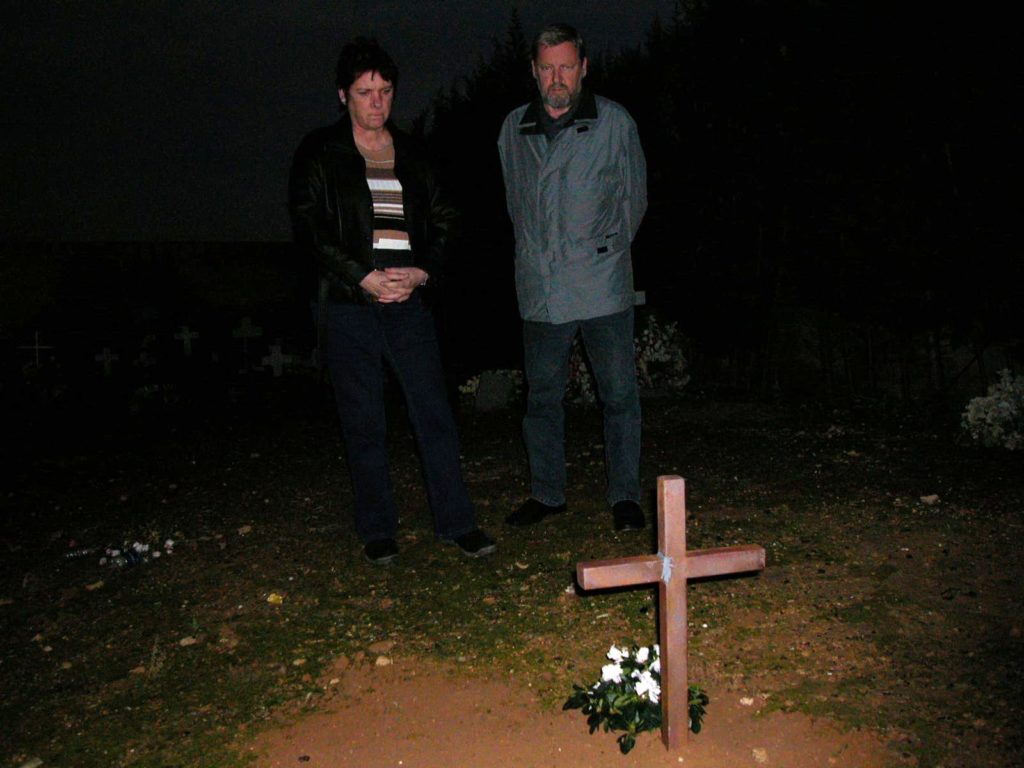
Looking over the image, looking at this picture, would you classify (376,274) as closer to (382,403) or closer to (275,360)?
(382,403)

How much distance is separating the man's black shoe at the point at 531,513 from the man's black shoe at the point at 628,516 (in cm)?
36

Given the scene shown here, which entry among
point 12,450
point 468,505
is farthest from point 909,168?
point 12,450

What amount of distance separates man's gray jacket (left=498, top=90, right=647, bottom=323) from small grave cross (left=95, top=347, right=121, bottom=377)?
7646mm

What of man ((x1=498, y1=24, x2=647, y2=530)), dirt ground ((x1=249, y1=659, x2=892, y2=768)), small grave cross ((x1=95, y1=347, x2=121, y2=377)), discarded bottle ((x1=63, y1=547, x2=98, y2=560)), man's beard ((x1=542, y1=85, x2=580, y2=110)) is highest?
man's beard ((x1=542, y1=85, x2=580, y2=110))

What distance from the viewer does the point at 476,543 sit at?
396cm

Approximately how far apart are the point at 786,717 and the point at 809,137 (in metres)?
5.63

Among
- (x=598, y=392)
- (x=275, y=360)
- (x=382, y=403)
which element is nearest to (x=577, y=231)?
(x=598, y=392)

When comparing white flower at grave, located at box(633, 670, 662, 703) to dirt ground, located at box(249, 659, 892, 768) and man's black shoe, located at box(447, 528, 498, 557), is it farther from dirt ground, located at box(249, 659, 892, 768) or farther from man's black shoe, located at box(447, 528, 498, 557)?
man's black shoe, located at box(447, 528, 498, 557)

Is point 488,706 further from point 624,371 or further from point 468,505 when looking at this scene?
point 624,371

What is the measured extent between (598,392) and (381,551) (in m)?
1.28

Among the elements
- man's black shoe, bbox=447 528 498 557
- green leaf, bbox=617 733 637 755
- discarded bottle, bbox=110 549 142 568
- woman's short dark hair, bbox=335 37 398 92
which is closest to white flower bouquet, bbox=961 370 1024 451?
man's black shoe, bbox=447 528 498 557

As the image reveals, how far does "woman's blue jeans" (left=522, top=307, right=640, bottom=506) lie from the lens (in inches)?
162

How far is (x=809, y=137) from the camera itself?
279 inches

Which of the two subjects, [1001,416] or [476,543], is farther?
[1001,416]
